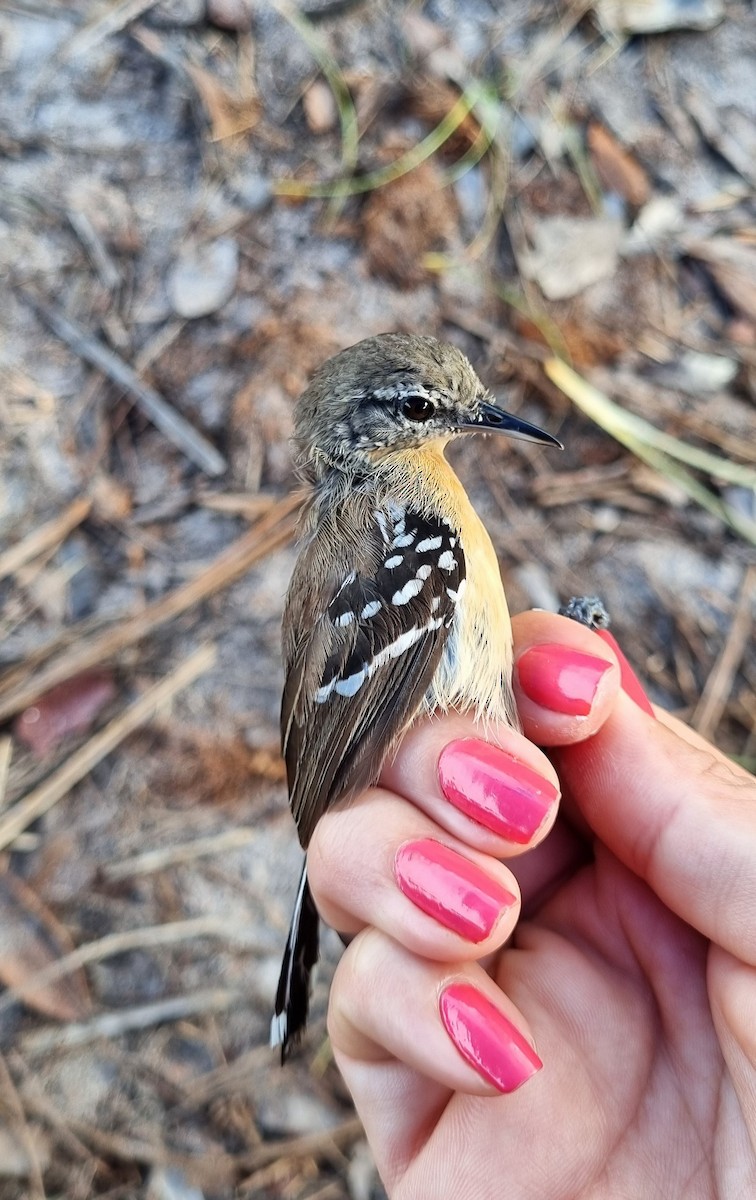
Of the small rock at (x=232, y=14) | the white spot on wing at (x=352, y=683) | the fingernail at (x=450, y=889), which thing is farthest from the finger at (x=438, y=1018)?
the small rock at (x=232, y=14)

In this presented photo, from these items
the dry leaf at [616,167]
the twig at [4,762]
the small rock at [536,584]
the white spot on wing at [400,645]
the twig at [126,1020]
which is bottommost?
the twig at [126,1020]

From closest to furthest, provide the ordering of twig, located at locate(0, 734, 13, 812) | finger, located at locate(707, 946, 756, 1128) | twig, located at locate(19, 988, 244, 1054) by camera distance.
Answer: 1. finger, located at locate(707, 946, 756, 1128)
2. twig, located at locate(19, 988, 244, 1054)
3. twig, located at locate(0, 734, 13, 812)

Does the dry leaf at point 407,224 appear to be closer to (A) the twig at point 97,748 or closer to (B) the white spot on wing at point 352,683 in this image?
(A) the twig at point 97,748

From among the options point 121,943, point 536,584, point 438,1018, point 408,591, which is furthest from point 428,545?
point 121,943

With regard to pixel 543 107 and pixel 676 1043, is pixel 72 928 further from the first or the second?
pixel 543 107

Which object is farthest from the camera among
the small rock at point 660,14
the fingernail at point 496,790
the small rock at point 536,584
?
the small rock at point 660,14

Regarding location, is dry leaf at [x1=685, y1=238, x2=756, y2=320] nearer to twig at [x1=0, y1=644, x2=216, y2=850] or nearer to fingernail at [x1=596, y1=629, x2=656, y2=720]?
fingernail at [x1=596, y1=629, x2=656, y2=720]

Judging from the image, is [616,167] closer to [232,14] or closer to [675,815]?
[232,14]

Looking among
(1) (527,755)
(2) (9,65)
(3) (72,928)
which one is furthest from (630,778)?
(2) (9,65)

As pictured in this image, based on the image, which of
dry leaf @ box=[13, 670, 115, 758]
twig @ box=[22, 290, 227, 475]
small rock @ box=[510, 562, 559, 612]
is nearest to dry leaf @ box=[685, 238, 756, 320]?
small rock @ box=[510, 562, 559, 612]
